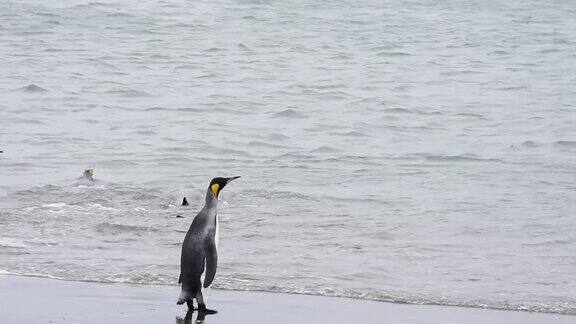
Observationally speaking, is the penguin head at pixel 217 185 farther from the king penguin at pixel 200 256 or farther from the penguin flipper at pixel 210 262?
the penguin flipper at pixel 210 262

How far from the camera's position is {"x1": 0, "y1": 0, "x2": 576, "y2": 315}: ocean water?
9.05 metres

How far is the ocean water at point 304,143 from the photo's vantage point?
9.05 metres

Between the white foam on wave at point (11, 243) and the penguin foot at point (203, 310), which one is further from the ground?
the penguin foot at point (203, 310)

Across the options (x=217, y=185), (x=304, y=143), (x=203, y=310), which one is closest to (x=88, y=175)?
(x=304, y=143)

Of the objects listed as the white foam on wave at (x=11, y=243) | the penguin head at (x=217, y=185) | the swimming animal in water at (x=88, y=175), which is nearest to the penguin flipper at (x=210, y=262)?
the penguin head at (x=217, y=185)

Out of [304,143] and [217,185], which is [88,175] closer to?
[304,143]

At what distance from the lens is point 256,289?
7.95 m

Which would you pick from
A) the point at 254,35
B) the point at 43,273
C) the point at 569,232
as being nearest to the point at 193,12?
the point at 254,35

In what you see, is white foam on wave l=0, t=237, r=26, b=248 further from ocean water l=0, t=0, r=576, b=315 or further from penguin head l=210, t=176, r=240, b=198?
penguin head l=210, t=176, r=240, b=198

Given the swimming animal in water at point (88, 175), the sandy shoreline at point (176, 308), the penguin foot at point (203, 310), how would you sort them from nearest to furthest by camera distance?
the sandy shoreline at point (176, 308) < the penguin foot at point (203, 310) < the swimming animal in water at point (88, 175)

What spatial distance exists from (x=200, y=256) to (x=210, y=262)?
7 cm

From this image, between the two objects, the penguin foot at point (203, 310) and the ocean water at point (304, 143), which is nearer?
the penguin foot at point (203, 310)

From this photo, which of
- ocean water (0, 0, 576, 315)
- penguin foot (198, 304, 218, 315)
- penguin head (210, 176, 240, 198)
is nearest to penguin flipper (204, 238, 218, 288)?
penguin foot (198, 304, 218, 315)

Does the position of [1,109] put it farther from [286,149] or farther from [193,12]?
[193,12]
